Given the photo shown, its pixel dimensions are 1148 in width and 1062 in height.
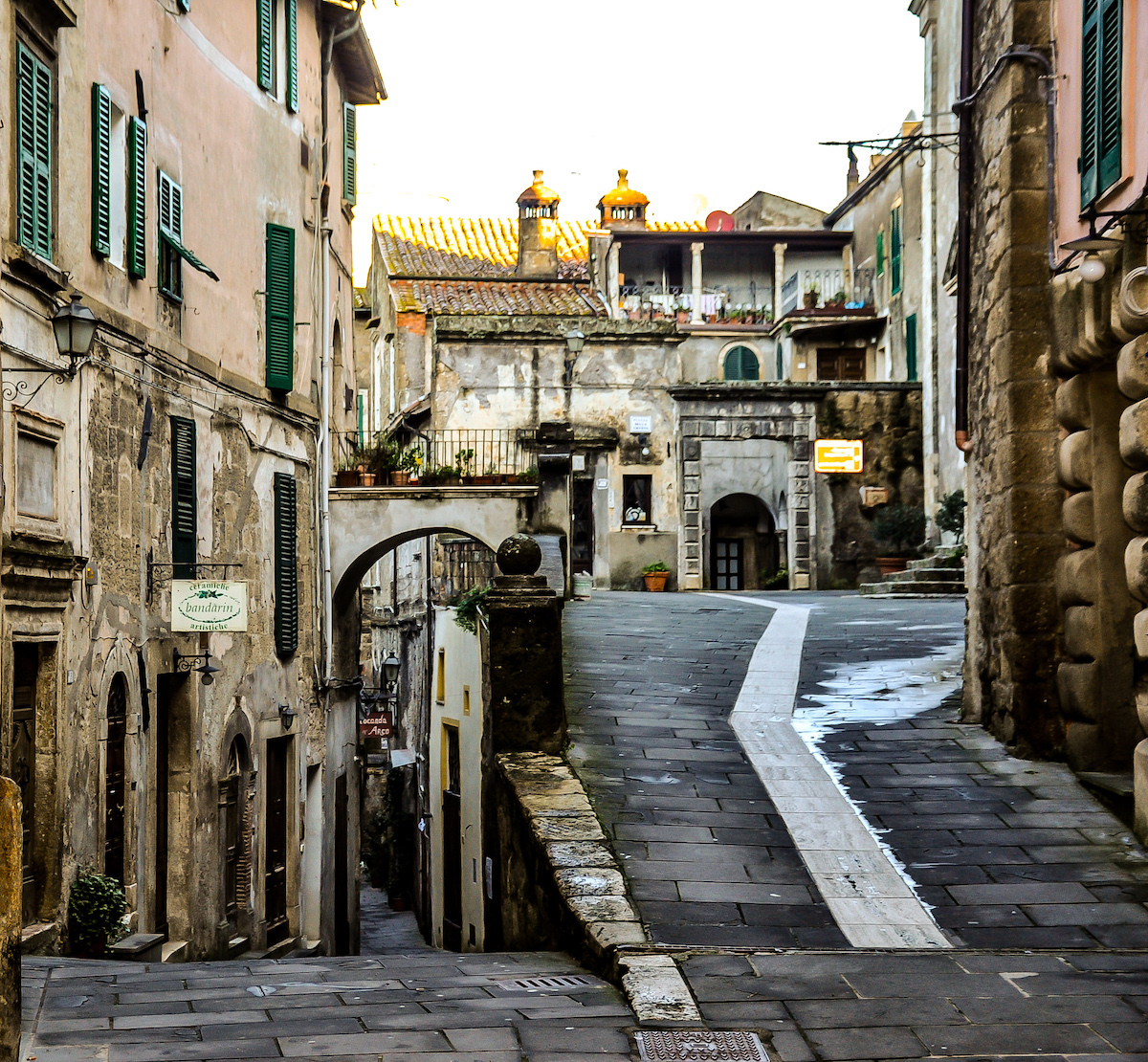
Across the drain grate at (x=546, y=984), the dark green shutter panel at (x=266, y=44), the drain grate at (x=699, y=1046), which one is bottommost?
the drain grate at (x=546, y=984)

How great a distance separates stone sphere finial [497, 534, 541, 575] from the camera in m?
10.2

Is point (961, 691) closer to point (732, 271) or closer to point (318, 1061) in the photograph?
point (318, 1061)

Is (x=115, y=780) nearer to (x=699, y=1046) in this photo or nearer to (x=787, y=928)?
(x=787, y=928)

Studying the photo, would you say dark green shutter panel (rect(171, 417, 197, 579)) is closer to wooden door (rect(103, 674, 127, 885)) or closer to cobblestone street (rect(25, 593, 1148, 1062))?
wooden door (rect(103, 674, 127, 885))

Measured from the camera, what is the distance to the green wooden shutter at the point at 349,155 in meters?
Result: 20.1

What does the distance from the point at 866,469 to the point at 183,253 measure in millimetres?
20101

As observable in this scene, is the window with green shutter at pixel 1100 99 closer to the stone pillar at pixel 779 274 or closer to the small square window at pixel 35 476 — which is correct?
the small square window at pixel 35 476

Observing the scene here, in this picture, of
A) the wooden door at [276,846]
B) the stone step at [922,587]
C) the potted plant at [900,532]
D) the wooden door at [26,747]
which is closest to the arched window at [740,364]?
the potted plant at [900,532]

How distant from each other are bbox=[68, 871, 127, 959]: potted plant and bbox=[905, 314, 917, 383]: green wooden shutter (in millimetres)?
23911

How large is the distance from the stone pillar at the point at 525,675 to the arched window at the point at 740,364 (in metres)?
27.0

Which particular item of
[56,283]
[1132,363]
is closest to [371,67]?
[56,283]

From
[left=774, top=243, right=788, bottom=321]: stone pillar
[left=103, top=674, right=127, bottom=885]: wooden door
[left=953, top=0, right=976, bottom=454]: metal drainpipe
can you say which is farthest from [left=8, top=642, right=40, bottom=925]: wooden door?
[left=774, top=243, right=788, bottom=321]: stone pillar

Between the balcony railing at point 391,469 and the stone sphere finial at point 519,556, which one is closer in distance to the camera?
the stone sphere finial at point 519,556

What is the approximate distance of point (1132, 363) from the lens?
782cm
